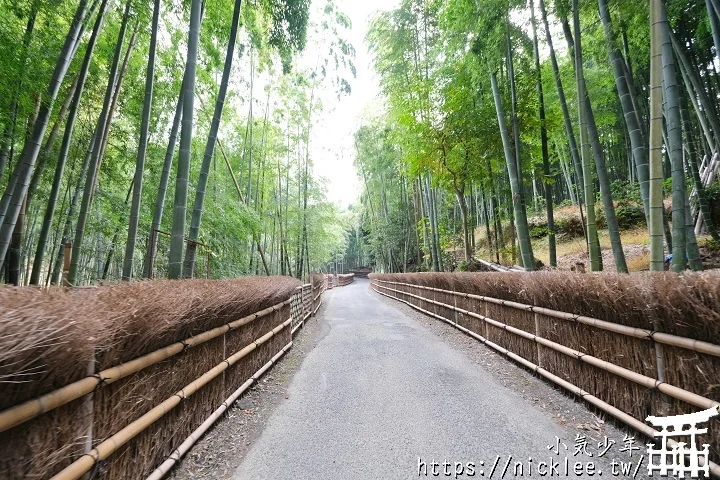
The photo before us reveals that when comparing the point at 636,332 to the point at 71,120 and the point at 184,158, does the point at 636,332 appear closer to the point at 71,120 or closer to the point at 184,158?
the point at 184,158

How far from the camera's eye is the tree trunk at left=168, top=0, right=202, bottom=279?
324cm

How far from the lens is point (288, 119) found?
1065 cm

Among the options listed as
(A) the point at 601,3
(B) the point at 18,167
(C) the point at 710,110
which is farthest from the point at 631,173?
(B) the point at 18,167

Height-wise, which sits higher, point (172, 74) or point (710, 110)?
point (172, 74)

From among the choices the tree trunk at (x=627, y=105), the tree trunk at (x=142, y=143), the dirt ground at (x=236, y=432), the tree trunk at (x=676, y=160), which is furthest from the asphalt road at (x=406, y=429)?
the tree trunk at (x=627, y=105)

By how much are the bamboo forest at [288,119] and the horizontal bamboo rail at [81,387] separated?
5.90 feet

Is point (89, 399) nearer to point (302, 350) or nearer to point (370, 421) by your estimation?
point (370, 421)

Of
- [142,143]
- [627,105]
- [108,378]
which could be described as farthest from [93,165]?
[627,105]

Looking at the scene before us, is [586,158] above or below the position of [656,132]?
above

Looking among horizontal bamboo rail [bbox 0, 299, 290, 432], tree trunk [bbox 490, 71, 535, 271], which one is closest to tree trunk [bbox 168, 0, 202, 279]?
horizontal bamboo rail [bbox 0, 299, 290, 432]

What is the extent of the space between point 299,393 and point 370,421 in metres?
0.89

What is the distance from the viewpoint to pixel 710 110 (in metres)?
5.76

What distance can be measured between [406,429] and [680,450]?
1.42m

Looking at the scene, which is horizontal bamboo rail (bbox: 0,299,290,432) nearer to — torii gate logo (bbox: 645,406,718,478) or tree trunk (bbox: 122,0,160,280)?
torii gate logo (bbox: 645,406,718,478)
